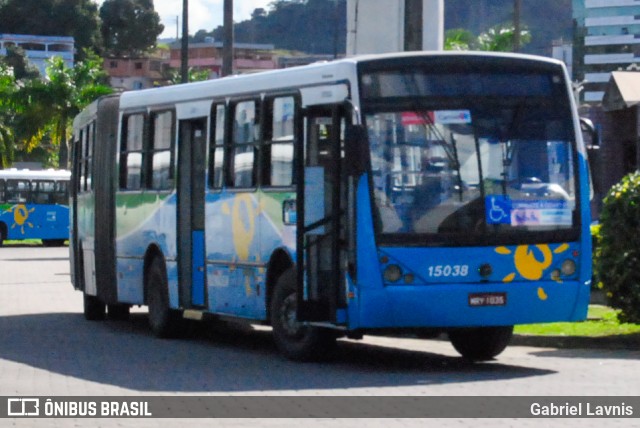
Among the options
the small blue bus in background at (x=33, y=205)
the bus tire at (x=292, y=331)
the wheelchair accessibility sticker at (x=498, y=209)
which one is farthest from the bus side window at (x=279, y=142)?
the small blue bus in background at (x=33, y=205)

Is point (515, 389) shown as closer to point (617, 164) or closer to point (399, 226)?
point (399, 226)

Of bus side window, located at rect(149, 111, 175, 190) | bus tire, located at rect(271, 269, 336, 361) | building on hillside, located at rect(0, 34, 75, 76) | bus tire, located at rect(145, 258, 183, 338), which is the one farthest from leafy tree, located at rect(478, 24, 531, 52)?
building on hillside, located at rect(0, 34, 75, 76)

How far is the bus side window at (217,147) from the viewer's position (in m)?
17.2

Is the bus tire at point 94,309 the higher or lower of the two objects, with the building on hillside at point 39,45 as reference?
lower

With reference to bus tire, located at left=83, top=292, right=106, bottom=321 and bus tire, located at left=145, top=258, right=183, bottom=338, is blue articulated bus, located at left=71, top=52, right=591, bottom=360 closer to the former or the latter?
bus tire, located at left=145, top=258, right=183, bottom=338

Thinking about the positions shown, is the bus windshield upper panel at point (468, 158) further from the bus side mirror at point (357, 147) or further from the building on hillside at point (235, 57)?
the building on hillside at point (235, 57)

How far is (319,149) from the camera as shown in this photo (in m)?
14.8

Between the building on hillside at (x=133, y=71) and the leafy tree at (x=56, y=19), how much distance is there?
2340mm

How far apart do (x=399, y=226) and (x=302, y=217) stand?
1157mm

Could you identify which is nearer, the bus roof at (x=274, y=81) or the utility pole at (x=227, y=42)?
the bus roof at (x=274, y=81)

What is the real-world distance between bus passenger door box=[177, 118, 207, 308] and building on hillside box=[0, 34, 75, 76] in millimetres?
122075

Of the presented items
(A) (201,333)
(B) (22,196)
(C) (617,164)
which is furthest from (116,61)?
(A) (201,333)

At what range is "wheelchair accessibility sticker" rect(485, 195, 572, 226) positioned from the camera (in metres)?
14.3

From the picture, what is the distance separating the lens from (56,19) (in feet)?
477
